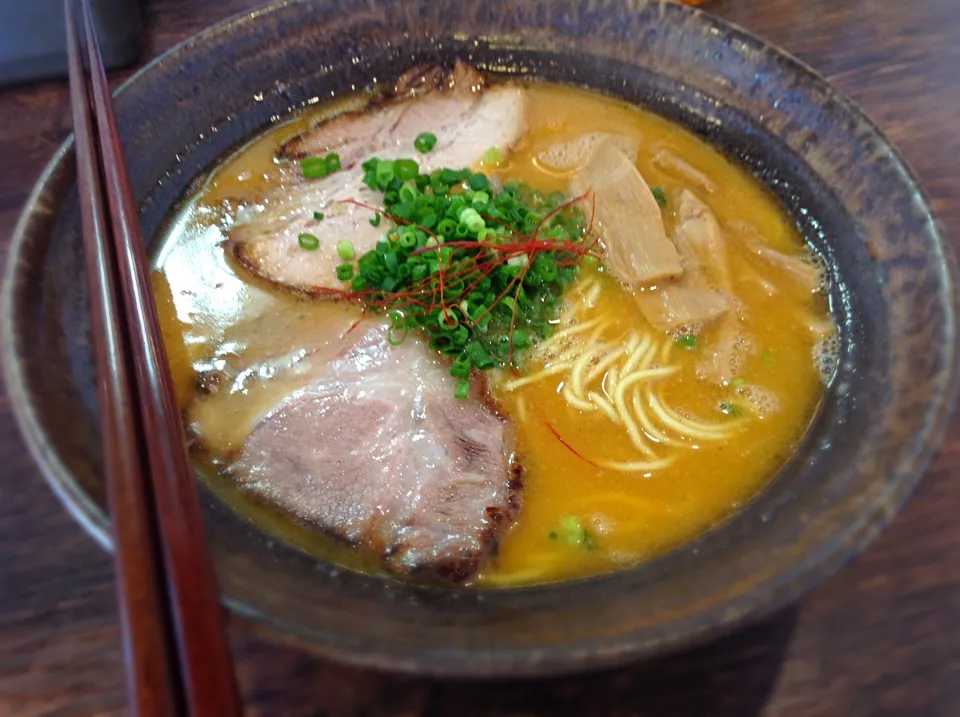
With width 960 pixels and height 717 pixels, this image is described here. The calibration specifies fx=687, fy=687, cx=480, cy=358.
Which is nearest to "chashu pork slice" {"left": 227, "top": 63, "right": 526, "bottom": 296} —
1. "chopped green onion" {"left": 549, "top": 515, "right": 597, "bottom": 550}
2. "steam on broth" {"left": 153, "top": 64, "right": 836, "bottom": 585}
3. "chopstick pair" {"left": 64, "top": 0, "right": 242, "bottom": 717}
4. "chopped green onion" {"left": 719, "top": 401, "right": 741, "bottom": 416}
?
"steam on broth" {"left": 153, "top": 64, "right": 836, "bottom": 585}

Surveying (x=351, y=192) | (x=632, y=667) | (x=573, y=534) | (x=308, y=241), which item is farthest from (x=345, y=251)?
(x=632, y=667)

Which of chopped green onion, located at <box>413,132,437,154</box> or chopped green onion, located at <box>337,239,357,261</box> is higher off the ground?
chopped green onion, located at <box>413,132,437,154</box>

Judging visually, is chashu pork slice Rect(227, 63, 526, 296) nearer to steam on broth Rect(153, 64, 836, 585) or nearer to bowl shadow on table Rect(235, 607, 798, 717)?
steam on broth Rect(153, 64, 836, 585)

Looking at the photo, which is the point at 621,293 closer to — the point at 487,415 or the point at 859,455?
Result: the point at 487,415

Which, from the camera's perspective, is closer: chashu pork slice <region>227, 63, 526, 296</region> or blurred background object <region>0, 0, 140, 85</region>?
chashu pork slice <region>227, 63, 526, 296</region>

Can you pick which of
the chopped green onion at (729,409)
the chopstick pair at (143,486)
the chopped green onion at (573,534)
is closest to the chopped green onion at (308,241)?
the chopstick pair at (143,486)

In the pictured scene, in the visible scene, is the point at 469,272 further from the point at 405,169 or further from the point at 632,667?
the point at 632,667
